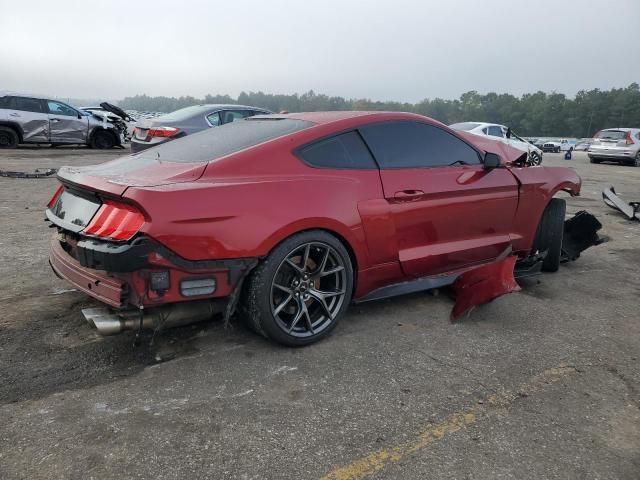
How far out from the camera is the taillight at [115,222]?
8.54ft

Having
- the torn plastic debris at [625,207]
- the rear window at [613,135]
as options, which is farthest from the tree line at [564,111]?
the torn plastic debris at [625,207]

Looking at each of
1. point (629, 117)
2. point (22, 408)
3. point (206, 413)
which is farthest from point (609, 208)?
point (629, 117)

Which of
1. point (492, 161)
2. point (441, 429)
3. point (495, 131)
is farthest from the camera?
point (495, 131)

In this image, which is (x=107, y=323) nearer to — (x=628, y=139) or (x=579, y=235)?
(x=579, y=235)

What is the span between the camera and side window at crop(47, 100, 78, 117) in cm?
1463

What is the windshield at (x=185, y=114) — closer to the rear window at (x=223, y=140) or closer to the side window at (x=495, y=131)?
the rear window at (x=223, y=140)

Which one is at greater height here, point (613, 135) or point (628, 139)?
point (613, 135)

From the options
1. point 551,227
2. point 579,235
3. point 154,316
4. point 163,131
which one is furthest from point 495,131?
point 154,316

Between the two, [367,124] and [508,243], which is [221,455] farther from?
[508,243]

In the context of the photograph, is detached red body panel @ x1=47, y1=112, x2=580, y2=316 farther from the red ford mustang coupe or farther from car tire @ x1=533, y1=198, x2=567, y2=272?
car tire @ x1=533, y1=198, x2=567, y2=272

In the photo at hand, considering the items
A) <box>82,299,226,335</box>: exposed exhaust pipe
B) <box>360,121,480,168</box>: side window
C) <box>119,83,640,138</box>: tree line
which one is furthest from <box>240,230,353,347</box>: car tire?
<box>119,83,640,138</box>: tree line

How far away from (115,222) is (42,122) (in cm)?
1406

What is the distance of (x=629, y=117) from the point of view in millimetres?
74625

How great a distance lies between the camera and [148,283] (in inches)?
104
